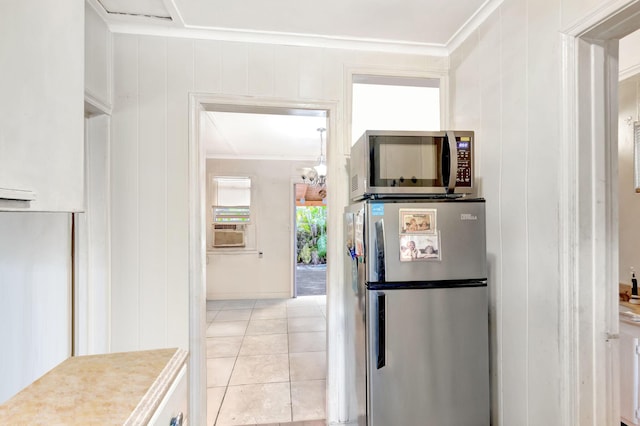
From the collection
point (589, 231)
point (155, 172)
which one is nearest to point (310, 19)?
point (155, 172)

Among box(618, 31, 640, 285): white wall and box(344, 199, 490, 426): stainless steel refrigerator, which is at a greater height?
box(618, 31, 640, 285): white wall

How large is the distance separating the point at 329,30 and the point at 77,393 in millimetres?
2069

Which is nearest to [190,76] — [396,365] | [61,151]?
[61,151]

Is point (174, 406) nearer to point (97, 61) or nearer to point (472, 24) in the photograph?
point (97, 61)

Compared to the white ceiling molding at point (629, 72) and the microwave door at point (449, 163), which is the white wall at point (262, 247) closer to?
the microwave door at point (449, 163)

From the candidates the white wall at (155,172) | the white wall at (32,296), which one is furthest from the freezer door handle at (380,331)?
the white wall at (32,296)

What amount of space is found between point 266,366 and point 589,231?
8.99 feet

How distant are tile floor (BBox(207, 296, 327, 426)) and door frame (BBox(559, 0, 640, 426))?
5.26 feet

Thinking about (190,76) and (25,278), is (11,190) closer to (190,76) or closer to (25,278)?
(25,278)

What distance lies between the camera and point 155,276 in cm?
183

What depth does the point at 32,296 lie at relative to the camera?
1.34m

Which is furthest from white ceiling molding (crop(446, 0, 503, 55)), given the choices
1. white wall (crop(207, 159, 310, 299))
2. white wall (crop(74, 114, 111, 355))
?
white wall (crop(207, 159, 310, 299))

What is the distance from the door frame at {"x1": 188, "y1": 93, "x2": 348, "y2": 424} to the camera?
6.10ft

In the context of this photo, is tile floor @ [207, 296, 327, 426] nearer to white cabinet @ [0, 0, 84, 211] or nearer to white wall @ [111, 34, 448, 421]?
white wall @ [111, 34, 448, 421]
